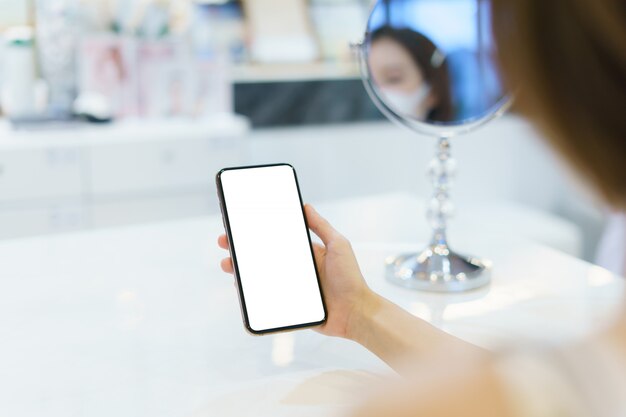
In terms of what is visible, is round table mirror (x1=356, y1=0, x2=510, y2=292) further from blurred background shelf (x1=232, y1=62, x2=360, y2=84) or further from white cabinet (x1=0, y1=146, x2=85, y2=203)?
blurred background shelf (x1=232, y1=62, x2=360, y2=84)

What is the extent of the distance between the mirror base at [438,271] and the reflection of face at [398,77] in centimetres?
18

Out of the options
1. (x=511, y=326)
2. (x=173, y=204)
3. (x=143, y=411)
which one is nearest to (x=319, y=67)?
(x=173, y=204)

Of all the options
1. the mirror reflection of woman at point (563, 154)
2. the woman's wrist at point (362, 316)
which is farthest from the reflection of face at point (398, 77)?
the mirror reflection of woman at point (563, 154)

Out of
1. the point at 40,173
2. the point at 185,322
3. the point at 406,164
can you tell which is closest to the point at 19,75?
the point at 40,173

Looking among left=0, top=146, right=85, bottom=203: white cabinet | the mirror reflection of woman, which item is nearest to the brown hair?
the mirror reflection of woman

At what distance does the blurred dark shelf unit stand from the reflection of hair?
1088 millimetres

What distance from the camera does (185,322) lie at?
87 centimetres

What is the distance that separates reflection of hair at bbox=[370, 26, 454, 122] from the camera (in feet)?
3.60

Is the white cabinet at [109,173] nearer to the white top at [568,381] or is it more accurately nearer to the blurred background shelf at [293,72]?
the blurred background shelf at [293,72]

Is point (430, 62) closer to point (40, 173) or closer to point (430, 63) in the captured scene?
point (430, 63)

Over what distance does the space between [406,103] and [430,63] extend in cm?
34

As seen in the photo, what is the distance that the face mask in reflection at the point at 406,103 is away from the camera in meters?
1.05

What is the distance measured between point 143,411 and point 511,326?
0.40 m

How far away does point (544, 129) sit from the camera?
0.35m
